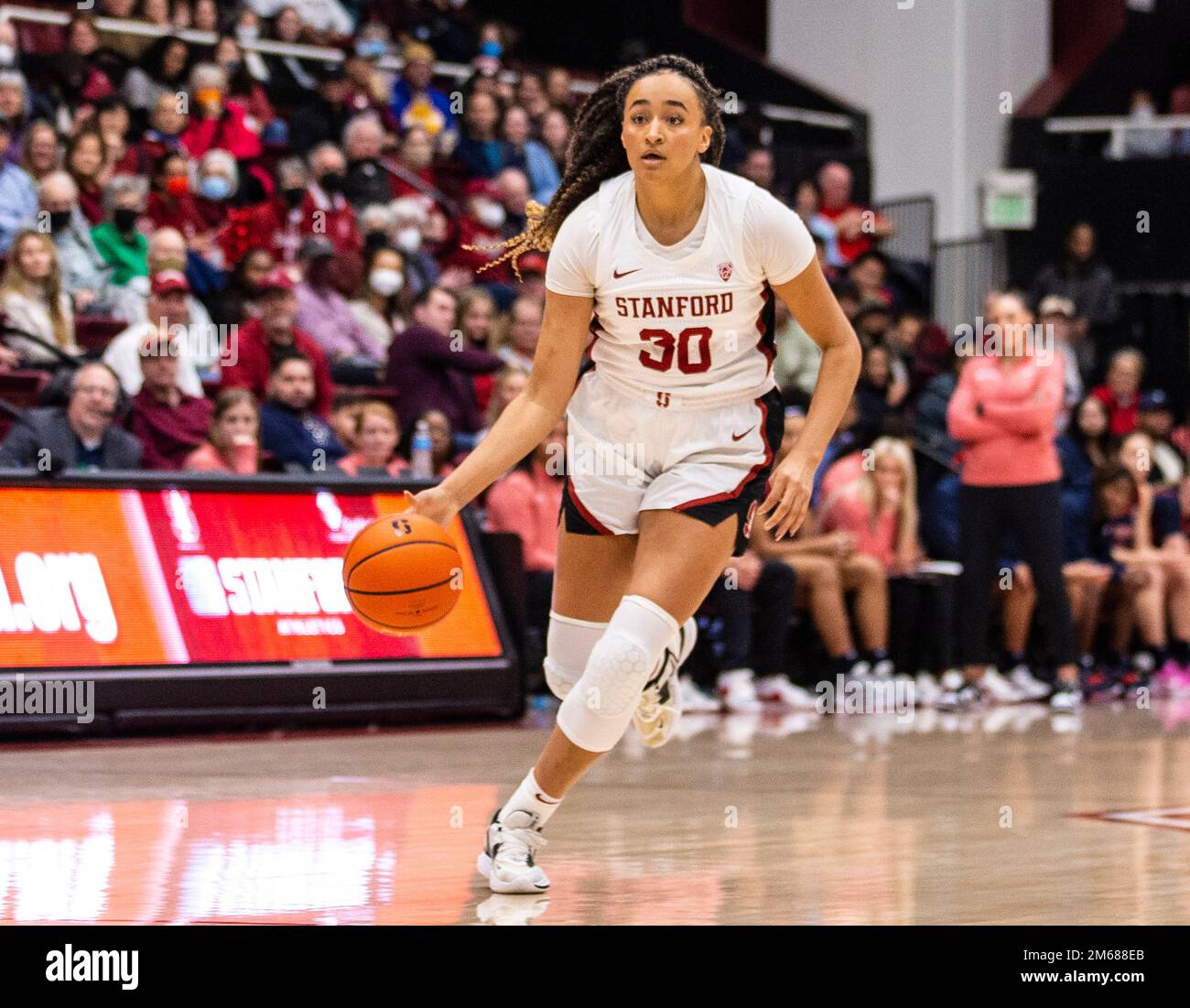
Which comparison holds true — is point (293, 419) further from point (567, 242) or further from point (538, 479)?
point (567, 242)

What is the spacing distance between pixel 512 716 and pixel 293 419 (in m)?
1.89

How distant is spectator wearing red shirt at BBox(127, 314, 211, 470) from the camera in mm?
8977

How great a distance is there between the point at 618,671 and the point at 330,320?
23.6 feet

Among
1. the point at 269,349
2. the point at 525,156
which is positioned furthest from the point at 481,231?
the point at 269,349

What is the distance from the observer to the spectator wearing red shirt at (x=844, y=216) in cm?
1531

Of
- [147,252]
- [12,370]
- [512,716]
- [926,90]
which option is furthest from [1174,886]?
[926,90]

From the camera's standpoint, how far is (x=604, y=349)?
4.59 m

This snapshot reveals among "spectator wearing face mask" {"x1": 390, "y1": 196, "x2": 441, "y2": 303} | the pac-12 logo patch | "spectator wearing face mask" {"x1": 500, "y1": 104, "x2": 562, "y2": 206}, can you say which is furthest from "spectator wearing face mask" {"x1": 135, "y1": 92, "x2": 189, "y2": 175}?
the pac-12 logo patch

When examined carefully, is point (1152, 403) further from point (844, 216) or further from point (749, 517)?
point (749, 517)

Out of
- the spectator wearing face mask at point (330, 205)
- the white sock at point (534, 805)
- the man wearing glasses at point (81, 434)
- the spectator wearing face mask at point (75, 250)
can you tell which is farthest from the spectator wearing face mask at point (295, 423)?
the white sock at point (534, 805)

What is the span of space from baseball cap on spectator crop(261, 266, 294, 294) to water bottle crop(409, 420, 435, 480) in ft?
3.80

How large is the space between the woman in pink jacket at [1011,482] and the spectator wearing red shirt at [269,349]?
330 centimetres

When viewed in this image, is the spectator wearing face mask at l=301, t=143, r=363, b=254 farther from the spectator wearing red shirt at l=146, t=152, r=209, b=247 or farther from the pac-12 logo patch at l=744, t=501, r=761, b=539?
the pac-12 logo patch at l=744, t=501, r=761, b=539

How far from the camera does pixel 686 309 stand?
4.44 meters
